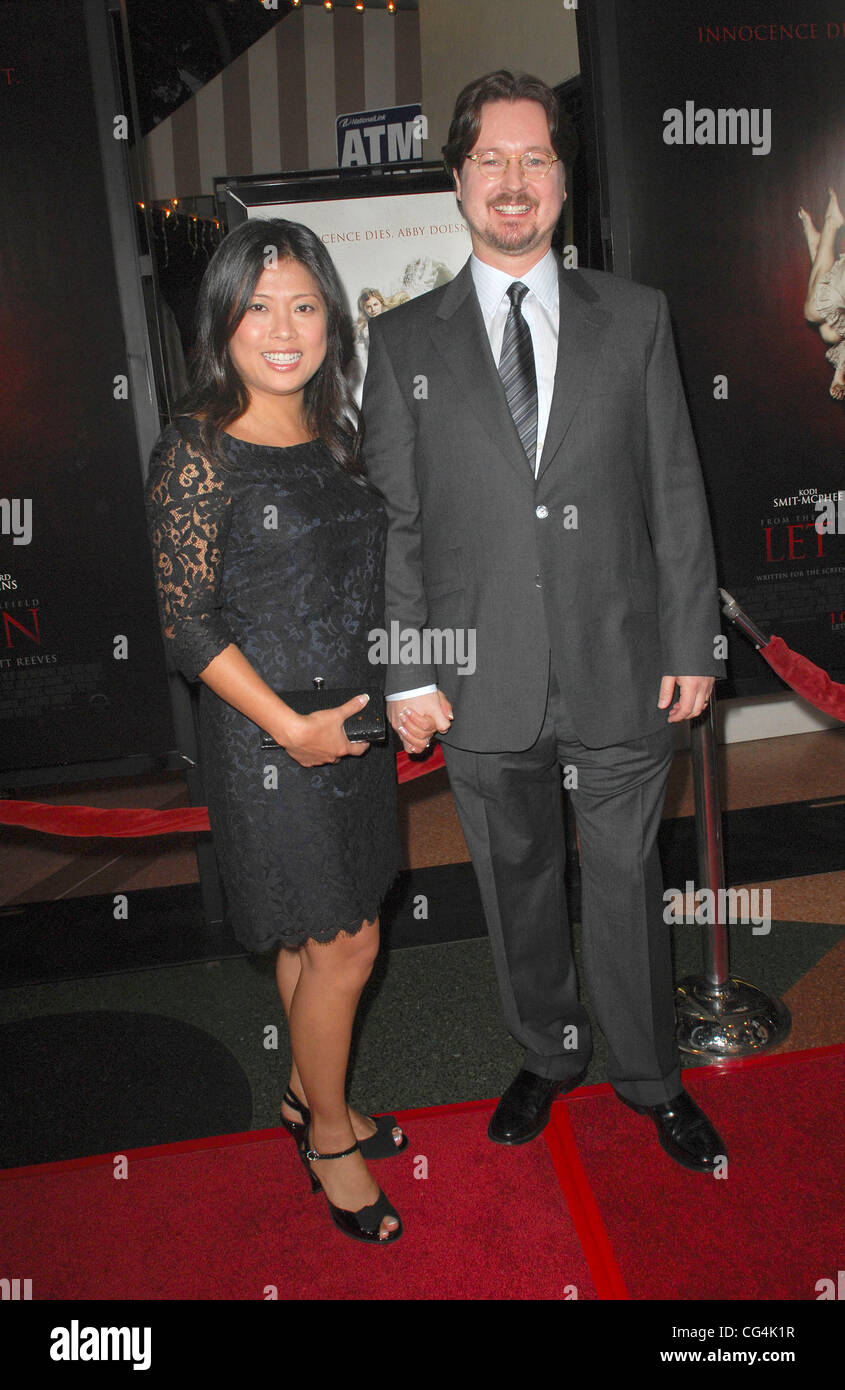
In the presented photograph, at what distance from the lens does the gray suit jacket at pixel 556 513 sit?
188cm

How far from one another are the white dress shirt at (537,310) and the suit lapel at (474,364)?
24mm

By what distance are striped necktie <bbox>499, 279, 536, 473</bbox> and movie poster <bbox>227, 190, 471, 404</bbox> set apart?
3.30ft

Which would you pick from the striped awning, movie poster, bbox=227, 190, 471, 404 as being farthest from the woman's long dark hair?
the striped awning

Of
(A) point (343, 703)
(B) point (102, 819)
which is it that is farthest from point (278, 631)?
(B) point (102, 819)

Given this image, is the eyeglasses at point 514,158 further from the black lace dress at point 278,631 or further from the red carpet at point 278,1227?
the red carpet at point 278,1227

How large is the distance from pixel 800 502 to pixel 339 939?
2073 mm

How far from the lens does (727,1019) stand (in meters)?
2.54

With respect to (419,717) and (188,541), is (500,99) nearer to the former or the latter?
(188,541)

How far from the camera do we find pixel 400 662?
195cm

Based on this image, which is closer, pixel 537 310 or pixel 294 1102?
pixel 537 310

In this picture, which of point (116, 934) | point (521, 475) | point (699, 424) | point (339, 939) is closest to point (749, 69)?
point (699, 424)

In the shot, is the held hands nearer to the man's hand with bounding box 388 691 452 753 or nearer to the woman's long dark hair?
the man's hand with bounding box 388 691 452 753

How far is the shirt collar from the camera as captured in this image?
75.9 inches

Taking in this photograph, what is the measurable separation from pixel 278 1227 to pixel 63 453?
2.08 metres
